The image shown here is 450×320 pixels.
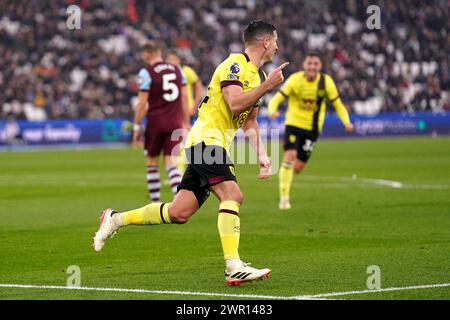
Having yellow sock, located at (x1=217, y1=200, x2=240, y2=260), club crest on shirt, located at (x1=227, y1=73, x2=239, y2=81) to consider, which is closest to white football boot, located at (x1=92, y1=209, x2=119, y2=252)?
yellow sock, located at (x1=217, y1=200, x2=240, y2=260)

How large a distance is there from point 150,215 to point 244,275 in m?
1.33

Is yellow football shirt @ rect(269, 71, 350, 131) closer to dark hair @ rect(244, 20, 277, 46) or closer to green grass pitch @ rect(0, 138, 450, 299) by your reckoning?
green grass pitch @ rect(0, 138, 450, 299)

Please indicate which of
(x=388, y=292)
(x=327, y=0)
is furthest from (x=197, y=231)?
(x=327, y=0)

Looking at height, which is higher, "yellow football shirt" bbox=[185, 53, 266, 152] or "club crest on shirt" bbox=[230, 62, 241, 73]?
"club crest on shirt" bbox=[230, 62, 241, 73]

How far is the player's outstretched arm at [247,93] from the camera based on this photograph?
9.12m

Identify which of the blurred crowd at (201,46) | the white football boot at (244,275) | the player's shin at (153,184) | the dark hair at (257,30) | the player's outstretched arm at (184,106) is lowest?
the white football boot at (244,275)

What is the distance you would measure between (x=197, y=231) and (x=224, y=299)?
18.9 feet

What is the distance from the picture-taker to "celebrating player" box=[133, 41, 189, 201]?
17875 millimetres

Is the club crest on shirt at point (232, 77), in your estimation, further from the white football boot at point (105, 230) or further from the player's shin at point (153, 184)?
the player's shin at point (153, 184)

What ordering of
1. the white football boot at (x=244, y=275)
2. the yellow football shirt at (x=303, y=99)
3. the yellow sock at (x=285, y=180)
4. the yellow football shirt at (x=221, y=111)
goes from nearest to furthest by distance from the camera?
the white football boot at (x=244, y=275), the yellow football shirt at (x=221, y=111), the yellow sock at (x=285, y=180), the yellow football shirt at (x=303, y=99)

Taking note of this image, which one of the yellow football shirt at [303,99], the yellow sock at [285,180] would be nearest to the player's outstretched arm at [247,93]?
the yellow sock at [285,180]

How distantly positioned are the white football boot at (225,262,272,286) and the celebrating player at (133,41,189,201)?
8.75m

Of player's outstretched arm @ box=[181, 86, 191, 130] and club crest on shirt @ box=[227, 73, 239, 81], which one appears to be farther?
player's outstretched arm @ box=[181, 86, 191, 130]
